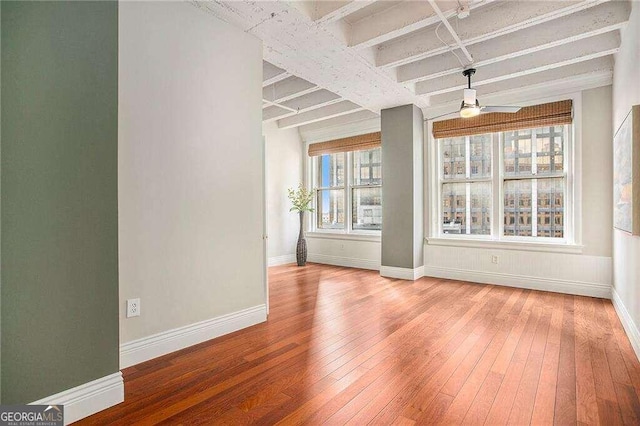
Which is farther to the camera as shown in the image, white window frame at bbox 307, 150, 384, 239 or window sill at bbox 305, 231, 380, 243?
white window frame at bbox 307, 150, 384, 239

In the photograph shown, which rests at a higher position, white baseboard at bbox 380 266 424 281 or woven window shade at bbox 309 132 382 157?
woven window shade at bbox 309 132 382 157

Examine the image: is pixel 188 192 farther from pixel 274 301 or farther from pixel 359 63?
pixel 359 63

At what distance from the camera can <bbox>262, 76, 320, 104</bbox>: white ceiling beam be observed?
4.86 metres

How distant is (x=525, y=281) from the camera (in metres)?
4.75

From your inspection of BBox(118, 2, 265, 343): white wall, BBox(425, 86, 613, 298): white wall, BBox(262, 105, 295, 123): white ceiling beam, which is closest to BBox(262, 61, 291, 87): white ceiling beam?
BBox(118, 2, 265, 343): white wall

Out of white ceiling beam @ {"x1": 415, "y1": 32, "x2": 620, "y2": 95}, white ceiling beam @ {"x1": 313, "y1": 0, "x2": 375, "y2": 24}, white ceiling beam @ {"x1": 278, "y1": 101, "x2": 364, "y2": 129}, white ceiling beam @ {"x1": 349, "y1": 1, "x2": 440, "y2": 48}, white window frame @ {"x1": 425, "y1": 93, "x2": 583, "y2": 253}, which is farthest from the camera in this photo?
white ceiling beam @ {"x1": 278, "y1": 101, "x2": 364, "y2": 129}

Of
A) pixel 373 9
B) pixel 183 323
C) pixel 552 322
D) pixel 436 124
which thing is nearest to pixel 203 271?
pixel 183 323

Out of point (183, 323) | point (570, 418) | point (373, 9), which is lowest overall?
point (570, 418)

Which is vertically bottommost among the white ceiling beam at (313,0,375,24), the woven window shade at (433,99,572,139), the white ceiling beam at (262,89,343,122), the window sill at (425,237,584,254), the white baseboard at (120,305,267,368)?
the white baseboard at (120,305,267,368)

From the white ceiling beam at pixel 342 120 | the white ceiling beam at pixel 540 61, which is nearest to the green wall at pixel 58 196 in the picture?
the white ceiling beam at pixel 540 61

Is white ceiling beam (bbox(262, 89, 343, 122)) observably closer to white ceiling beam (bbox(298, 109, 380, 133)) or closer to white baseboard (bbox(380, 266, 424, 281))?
white ceiling beam (bbox(298, 109, 380, 133))

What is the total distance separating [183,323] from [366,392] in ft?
5.29

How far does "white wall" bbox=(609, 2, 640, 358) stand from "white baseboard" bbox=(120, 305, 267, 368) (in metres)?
3.27

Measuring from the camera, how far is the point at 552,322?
3.33 metres
